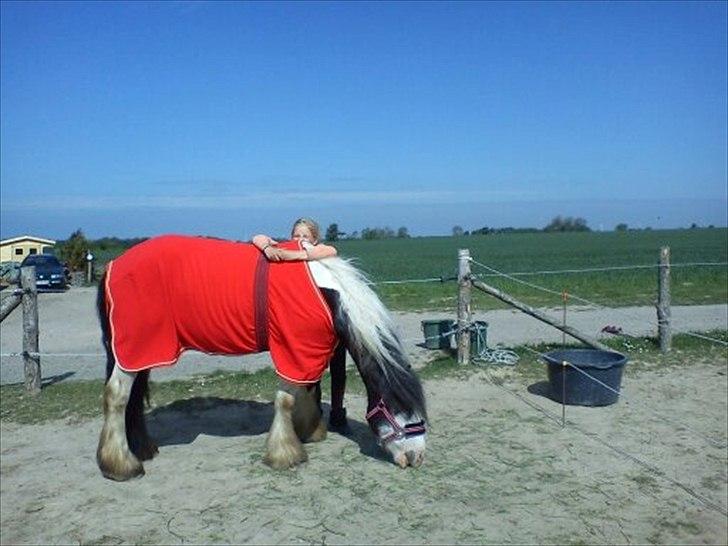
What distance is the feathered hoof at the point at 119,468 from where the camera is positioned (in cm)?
440

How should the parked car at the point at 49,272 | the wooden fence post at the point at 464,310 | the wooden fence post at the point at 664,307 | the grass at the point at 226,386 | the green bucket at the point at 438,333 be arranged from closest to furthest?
the grass at the point at 226,386, the wooden fence post at the point at 464,310, the wooden fence post at the point at 664,307, the green bucket at the point at 438,333, the parked car at the point at 49,272

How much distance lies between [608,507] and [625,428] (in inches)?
63.0

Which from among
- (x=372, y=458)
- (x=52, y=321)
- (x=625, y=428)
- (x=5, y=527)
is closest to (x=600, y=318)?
(x=625, y=428)

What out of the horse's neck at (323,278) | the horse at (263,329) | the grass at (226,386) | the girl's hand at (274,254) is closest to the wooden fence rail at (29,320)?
the grass at (226,386)

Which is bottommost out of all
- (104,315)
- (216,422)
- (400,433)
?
(216,422)

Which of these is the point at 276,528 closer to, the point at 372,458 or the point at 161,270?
the point at 372,458

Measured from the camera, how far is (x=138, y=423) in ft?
15.6

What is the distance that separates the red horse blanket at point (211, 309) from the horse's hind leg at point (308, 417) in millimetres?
432

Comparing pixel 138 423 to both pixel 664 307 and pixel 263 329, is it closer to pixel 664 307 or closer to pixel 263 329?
pixel 263 329

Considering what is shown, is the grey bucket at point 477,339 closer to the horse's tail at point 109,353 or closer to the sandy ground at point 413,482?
the sandy ground at point 413,482

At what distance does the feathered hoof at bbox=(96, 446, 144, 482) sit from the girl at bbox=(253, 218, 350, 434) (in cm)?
155

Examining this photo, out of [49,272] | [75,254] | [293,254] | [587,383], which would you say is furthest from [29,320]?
[75,254]

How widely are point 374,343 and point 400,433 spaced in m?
0.60

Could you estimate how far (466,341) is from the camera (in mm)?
7508
